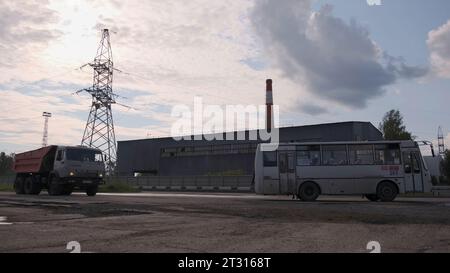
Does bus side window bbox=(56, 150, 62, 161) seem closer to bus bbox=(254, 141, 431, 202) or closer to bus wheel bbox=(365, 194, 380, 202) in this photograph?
bus bbox=(254, 141, 431, 202)

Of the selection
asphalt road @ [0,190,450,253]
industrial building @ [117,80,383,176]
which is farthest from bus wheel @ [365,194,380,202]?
industrial building @ [117,80,383,176]

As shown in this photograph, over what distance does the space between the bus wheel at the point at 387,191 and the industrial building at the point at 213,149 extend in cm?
2935

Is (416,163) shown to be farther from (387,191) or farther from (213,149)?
(213,149)

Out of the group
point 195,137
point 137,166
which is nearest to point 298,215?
point 195,137

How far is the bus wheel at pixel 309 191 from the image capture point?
21.5 m

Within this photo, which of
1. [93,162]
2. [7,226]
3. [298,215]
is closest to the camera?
[7,226]

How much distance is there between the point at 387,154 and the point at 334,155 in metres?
2.38

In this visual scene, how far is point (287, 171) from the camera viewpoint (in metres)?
22.0

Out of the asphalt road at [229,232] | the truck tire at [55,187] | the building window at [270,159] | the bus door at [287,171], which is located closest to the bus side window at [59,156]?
the truck tire at [55,187]

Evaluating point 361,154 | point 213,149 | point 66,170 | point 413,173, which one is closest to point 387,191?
point 413,173
